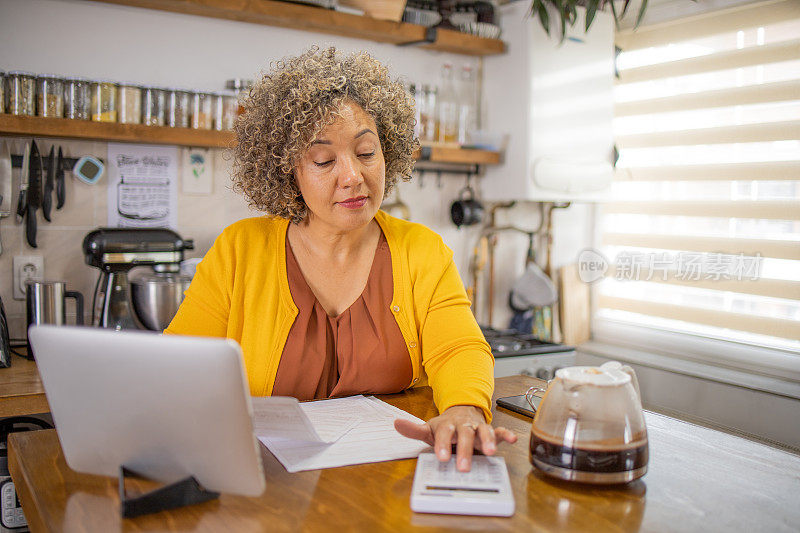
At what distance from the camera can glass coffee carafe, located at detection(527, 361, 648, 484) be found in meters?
0.97

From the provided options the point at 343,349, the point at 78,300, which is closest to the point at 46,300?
the point at 78,300

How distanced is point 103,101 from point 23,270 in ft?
1.98

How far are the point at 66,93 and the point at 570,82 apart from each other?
1.92m

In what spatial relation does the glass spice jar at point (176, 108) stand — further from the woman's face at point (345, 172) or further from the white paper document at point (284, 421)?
the white paper document at point (284, 421)

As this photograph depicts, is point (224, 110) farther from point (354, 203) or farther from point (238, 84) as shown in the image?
point (354, 203)

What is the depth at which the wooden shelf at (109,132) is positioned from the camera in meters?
2.08

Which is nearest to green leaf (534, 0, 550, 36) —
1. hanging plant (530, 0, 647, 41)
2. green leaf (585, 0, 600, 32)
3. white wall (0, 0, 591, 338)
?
Answer: hanging plant (530, 0, 647, 41)

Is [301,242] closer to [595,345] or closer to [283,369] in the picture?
[283,369]

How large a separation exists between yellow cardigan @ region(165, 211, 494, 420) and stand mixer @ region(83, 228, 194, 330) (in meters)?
0.75

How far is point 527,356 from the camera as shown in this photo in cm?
264

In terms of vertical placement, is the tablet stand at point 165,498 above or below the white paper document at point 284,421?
below

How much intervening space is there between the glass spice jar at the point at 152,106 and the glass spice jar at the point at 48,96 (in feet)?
0.82

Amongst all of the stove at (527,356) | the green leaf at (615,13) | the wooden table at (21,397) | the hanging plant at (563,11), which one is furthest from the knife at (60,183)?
the green leaf at (615,13)

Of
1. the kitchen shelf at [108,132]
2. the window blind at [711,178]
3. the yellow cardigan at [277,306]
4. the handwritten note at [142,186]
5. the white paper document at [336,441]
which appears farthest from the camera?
the window blind at [711,178]
